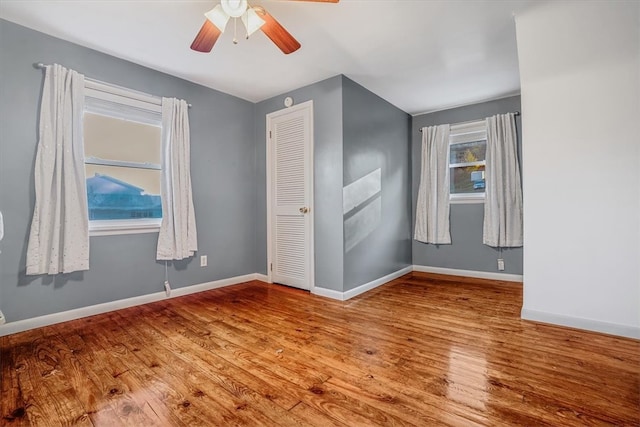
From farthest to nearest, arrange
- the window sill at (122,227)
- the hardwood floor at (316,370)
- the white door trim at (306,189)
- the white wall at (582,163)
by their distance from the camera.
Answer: the white door trim at (306,189) → the window sill at (122,227) → the white wall at (582,163) → the hardwood floor at (316,370)

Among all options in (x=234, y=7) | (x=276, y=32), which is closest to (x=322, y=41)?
(x=276, y=32)

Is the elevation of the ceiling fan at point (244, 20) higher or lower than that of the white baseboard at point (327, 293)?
higher

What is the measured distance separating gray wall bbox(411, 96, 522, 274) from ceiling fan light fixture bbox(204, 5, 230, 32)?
11.6 feet

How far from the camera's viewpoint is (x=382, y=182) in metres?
3.89

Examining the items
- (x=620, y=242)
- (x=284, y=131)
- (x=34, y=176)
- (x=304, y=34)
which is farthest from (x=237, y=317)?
(x=620, y=242)

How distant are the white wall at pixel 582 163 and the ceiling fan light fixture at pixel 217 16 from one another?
211cm

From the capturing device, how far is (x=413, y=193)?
470 cm

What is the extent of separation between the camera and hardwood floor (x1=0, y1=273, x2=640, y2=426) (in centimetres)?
136

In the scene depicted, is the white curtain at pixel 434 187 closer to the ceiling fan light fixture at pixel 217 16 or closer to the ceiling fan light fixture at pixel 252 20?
the ceiling fan light fixture at pixel 252 20

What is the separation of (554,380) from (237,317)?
2279 mm

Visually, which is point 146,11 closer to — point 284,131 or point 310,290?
point 284,131

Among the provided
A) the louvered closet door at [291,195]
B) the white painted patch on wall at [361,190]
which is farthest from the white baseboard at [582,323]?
the louvered closet door at [291,195]

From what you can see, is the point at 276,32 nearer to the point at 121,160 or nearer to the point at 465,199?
the point at 121,160

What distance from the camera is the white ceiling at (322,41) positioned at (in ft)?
6.84
